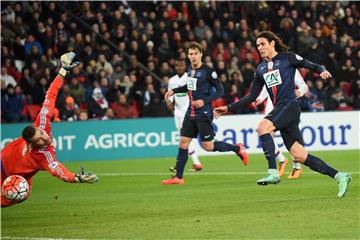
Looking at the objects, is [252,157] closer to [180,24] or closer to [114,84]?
[114,84]

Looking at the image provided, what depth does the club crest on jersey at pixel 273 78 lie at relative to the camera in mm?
13070

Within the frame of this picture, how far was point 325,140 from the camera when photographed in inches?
947

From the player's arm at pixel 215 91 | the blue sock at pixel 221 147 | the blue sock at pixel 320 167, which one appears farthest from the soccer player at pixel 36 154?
the blue sock at pixel 221 147

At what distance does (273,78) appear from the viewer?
43.0 ft

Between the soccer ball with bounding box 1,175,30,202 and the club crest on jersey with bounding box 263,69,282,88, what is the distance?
393 centimetres

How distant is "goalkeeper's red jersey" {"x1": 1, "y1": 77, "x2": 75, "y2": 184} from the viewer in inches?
422

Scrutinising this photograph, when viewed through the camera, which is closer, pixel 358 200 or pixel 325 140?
pixel 358 200

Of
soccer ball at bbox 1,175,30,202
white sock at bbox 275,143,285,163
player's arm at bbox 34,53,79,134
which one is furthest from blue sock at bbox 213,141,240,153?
soccer ball at bbox 1,175,30,202

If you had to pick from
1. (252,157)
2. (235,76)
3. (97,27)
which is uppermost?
(97,27)

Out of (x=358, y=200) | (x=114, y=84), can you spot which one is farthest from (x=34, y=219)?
(x=114, y=84)

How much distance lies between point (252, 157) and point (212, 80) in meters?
6.95

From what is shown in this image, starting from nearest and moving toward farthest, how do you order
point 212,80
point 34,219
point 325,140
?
point 34,219 < point 212,80 < point 325,140

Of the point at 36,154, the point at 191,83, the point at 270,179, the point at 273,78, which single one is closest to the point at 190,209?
the point at 270,179

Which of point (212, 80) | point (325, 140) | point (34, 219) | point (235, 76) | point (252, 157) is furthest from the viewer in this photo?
point (235, 76)
